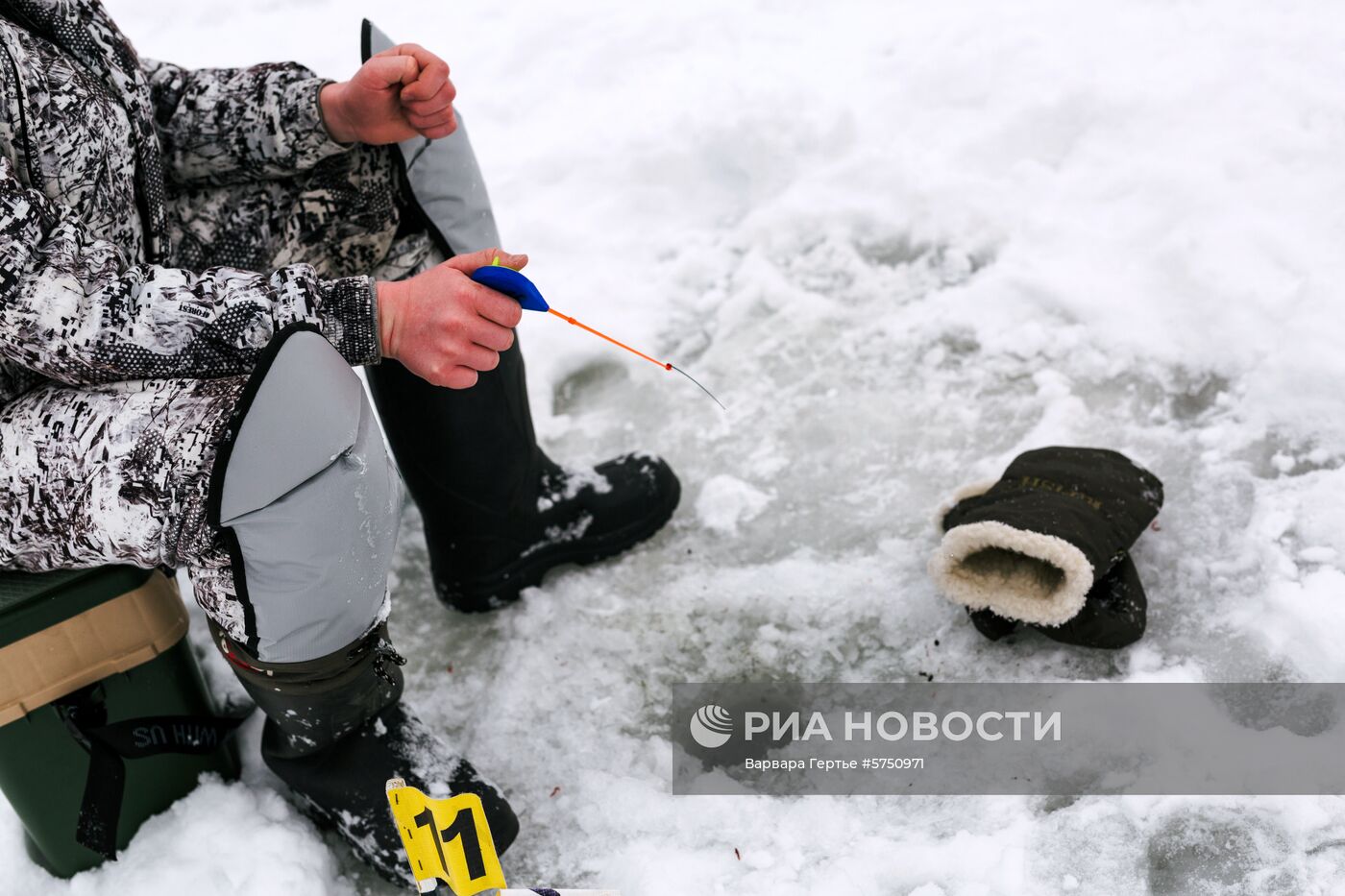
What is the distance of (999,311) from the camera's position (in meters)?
2.04

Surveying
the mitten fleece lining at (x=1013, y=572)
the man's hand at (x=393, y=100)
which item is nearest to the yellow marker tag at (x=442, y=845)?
the mitten fleece lining at (x=1013, y=572)

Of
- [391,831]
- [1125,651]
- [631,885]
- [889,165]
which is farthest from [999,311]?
[391,831]

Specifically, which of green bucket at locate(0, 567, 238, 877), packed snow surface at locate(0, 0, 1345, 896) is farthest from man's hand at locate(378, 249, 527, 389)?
packed snow surface at locate(0, 0, 1345, 896)

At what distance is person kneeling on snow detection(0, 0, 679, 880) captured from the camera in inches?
41.0

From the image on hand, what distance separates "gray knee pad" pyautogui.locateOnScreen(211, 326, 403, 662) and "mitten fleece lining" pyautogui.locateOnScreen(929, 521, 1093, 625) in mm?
739

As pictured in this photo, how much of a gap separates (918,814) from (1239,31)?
6.79 ft

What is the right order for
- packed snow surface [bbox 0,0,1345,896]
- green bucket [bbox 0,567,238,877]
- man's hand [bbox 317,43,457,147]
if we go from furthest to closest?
man's hand [bbox 317,43,457,147], packed snow surface [bbox 0,0,1345,896], green bucket [bbox 0,567,238,877]

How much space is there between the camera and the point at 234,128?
1462 millimetres

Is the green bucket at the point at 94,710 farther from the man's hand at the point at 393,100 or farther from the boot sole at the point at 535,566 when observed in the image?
the man's hand at the point at 393,100

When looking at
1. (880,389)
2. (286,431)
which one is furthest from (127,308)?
(880,389)

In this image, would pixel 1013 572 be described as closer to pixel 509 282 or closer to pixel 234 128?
pixel 509 282

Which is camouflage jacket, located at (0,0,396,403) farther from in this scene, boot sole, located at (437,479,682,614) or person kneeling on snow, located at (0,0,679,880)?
boot sole, located at (437,479,682,614)

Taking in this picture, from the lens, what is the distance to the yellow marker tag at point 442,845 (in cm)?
117

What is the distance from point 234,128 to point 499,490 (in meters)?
0.62
